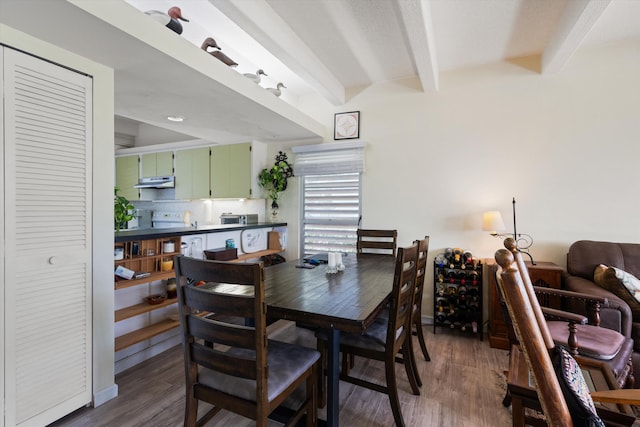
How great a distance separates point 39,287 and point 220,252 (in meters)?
1.48

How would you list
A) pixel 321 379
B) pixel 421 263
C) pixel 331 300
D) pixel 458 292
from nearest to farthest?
pixel 331 300 → pixel 321 379 → pixel 421 263 → pixel 458 292

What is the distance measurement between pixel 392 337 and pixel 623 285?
1.95 m

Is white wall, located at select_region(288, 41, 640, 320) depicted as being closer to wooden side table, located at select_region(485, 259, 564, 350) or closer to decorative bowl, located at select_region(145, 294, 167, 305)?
wooden side table, located at select_region(485, 259, 564, 350)

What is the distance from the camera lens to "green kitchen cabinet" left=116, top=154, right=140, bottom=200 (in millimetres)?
4977

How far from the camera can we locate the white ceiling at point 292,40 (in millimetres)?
1635

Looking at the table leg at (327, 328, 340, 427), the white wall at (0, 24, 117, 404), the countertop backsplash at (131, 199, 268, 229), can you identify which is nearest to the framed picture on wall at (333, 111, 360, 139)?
the countertop backsplash at (131, 199, 268, 229)

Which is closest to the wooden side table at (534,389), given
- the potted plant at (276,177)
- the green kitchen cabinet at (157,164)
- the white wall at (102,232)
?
the white wall at (102,232)

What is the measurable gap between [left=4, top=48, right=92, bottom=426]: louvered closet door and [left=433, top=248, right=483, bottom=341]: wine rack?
9.72 feet

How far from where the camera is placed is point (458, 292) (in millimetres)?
3027

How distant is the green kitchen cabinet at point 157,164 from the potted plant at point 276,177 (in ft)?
5.15

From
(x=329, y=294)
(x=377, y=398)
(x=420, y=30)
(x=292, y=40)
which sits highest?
(x=292, y=40)

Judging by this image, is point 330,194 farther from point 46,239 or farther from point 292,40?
point 46,239

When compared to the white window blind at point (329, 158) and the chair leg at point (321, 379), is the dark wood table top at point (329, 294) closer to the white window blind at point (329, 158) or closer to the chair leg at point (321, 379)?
the chair leg at point (321, 379)

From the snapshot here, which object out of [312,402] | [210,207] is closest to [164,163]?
[210,207]
